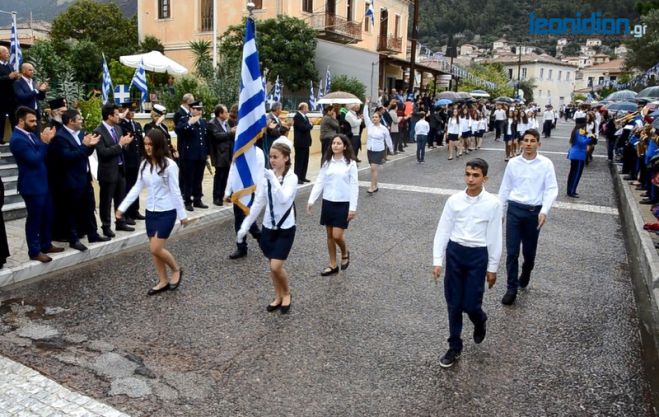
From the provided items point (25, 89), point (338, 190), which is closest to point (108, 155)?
point (25, 89)

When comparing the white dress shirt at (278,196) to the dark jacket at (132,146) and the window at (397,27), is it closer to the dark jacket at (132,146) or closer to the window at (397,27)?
the dark jacket at (132,146)

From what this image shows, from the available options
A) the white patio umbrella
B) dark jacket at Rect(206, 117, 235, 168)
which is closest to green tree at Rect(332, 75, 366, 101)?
the white patio umbrella

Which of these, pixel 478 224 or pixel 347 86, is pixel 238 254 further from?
pixel 347 86

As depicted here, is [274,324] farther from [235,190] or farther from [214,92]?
[214,92]

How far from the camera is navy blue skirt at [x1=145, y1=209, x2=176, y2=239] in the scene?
607 centimetres

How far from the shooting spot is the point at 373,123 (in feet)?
42.4

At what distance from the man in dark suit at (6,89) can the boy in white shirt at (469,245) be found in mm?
8182

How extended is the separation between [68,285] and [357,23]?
31.1 metres

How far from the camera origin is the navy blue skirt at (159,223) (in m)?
6.07

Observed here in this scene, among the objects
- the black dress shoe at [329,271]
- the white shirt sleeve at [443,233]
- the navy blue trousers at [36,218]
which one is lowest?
the black dress shoe at [329,271]

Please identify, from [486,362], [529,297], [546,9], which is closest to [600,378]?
[486,362]

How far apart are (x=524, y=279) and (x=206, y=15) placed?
3032 cm

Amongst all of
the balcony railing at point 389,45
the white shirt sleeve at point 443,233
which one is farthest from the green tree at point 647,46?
the white shirt sleeve at point 443,233

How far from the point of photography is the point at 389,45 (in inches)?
1571
